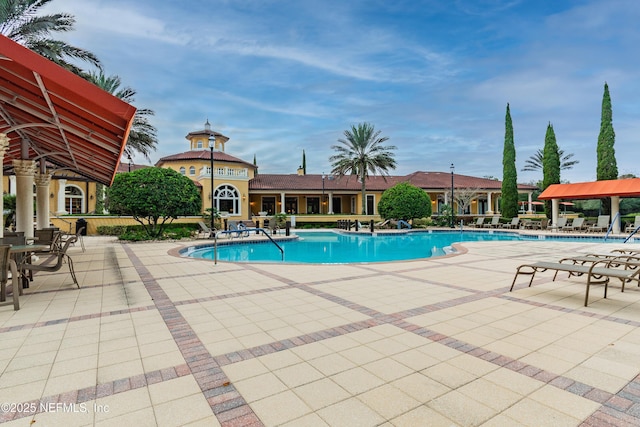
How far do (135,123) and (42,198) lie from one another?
11065 mm

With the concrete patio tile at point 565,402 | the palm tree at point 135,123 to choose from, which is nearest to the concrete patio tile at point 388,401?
the concrete patio tile at point 565,402

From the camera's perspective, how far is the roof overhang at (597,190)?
2022 cm

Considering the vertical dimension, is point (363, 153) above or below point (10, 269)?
above

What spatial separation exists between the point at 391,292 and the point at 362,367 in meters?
3.00

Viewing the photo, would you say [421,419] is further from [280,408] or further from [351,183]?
[351,183]

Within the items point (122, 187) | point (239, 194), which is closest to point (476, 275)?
point (122, 187)

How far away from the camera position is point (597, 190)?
71.1 ft

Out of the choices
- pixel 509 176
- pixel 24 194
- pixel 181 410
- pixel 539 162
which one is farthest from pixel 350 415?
pixel 539 162

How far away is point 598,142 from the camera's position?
2544 centimetres

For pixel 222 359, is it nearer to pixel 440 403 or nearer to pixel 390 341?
pixel 390 341

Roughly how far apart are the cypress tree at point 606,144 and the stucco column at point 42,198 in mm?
33392

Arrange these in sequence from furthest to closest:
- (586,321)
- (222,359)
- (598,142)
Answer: (598,142) < (586,321) < (222,359)

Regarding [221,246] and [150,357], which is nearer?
[150,357]

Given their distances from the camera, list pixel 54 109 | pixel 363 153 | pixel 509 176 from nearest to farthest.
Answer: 1. pixel 54 109
2. pixel 363 153
3. pixel 509 176
